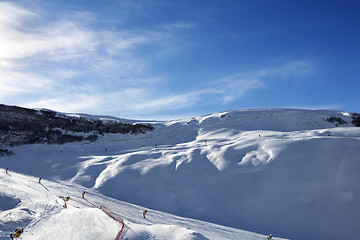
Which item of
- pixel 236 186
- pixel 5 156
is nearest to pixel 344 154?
pixel 236 186

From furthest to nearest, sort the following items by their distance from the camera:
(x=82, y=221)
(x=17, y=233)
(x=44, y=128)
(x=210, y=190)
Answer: (x=44, y=128), (x=210, y=190), (x=82, y=221), (x=17, y=233)

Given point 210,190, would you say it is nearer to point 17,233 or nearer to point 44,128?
point 17,233

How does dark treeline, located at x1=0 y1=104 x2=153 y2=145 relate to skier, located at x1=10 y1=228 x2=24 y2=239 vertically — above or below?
above

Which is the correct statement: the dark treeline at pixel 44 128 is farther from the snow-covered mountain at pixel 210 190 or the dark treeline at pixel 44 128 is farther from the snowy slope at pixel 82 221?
the snowy slope at pixel 82 221

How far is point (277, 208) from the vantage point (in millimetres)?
9984

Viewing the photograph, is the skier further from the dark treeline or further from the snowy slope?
the dark treeline

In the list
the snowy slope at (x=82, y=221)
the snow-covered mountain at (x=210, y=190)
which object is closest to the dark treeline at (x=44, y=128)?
the snow-covered mountain at (x=210, y=190)

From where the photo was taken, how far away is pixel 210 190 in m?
11.6

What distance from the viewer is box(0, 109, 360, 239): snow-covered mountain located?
804 cm

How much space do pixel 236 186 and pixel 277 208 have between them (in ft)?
6.73

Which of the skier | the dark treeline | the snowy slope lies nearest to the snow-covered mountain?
the snowy slope

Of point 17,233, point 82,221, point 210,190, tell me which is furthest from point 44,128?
point 17,233

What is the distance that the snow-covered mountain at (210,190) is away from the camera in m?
8.04

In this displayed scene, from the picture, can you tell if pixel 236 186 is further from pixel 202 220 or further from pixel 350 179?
pixel 350 179
